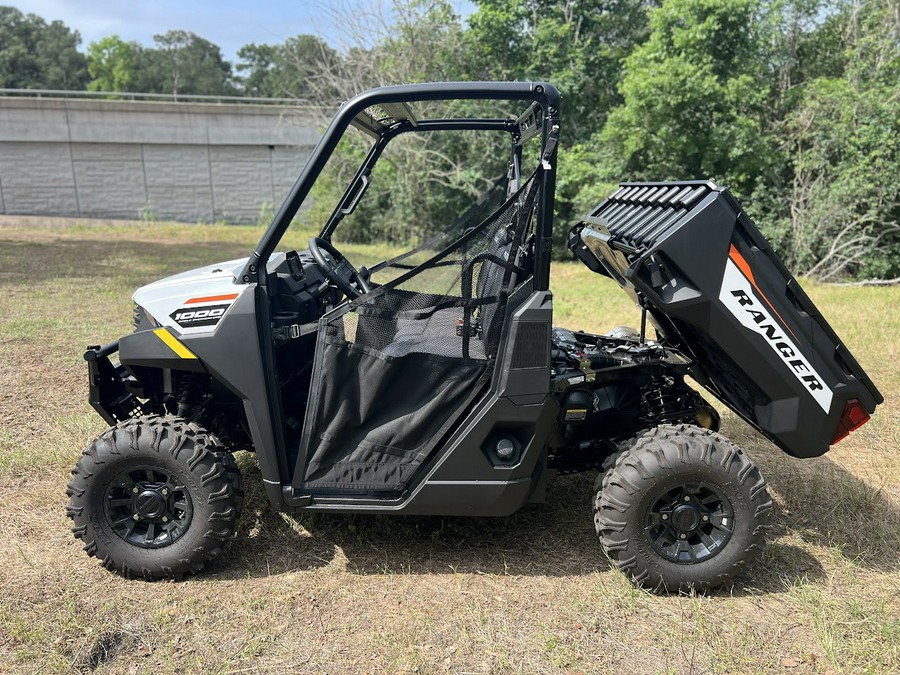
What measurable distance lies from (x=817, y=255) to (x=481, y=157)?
7.47 meters

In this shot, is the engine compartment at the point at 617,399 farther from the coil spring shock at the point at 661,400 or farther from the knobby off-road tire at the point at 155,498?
the knobby off-road tire at the point at 155,498

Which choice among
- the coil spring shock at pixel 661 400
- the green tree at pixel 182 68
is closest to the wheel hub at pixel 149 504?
the coil spring shock at pixel 661 400

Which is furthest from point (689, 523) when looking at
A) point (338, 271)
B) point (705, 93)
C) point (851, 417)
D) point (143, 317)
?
point (705, 93)

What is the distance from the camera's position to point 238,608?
2.91m

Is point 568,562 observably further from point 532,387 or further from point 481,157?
point 481,157

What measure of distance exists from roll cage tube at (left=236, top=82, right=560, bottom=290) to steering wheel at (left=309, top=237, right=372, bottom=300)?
18.8 inches

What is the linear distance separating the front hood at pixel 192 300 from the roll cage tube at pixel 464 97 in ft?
0.73

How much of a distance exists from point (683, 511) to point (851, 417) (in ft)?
2.81

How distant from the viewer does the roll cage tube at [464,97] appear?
9.09 feet

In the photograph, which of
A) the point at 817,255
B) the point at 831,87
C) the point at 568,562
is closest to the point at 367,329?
the point at 568,562

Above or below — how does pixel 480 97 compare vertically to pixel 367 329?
above

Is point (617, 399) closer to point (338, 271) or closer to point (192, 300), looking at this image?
point (338, 271)

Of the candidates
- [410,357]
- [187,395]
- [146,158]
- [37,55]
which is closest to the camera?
[410,357]

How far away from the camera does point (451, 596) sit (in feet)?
10.0
